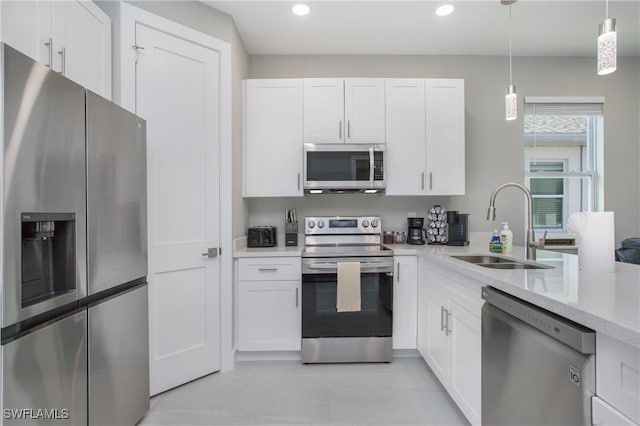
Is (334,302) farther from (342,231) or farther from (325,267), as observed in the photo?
(342,231)

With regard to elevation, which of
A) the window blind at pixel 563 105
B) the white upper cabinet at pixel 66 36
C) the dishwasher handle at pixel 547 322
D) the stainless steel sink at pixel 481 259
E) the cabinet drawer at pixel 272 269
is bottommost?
the cabinet drawer at pixel 272 269

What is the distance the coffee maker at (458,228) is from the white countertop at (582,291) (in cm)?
105

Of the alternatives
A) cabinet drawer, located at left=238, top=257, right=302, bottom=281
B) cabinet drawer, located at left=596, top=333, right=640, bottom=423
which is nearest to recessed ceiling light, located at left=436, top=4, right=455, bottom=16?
A: cabinet drawer, located at left=238, top=257, right=302, bottom=281

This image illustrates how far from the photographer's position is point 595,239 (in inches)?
53.9

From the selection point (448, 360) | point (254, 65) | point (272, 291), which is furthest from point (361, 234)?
point (254, 65)

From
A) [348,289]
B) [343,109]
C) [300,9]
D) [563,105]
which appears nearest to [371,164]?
[343,109]

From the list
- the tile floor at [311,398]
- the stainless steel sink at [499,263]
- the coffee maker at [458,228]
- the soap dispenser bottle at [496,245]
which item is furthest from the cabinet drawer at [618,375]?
the coffee maker at [458,228]

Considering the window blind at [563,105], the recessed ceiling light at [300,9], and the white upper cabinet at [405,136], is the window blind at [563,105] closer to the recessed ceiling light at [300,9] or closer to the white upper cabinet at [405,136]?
the white upper cabinet at [405,136]

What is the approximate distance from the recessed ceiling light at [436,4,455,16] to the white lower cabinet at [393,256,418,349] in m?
1.91

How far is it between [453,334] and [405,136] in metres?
1.69

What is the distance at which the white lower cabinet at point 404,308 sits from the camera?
2.60 m

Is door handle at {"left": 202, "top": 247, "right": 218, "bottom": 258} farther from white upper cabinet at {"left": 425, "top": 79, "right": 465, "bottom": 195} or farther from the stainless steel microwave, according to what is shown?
white upper cabinet at {"left": 425, "top": 79, "right": 465, "bottom": 195}

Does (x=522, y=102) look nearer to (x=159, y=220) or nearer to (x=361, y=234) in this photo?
(x=361, y=234)

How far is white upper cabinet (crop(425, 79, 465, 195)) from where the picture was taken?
2844 millimetres
